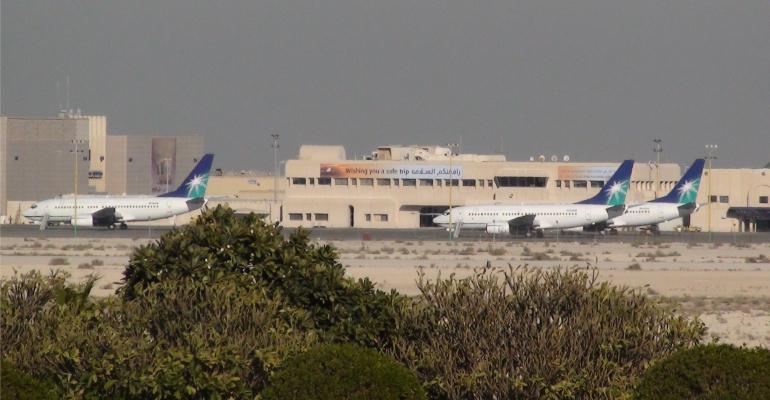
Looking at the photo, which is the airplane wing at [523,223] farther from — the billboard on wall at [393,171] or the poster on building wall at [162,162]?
the poster on building wall at [162,162]

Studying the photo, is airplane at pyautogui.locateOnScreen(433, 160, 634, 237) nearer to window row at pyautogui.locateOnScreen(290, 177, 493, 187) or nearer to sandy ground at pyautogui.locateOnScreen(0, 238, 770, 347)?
sandy ground at pyautogui.locateOnScreen(0, 238, 770, 347)

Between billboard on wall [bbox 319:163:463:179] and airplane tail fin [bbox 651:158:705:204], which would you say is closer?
airplane tail fin [bbox 651:158:705:204]

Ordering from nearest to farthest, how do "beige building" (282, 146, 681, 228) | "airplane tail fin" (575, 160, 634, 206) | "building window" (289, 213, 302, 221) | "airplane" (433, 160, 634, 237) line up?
1. "airplane" (433, 160, 634, 237)
2. "airplane tail fin" (575, 160, 634, 206)
3. "building window" (289, 213, 302, 221)
4. "beige building" (282, 146, 681, 228)

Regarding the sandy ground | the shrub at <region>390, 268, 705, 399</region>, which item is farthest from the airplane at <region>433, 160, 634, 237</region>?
the shrub at <region>390, 268, 705, 399</region>

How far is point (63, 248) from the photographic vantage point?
216ft

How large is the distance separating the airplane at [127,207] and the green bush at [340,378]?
79643 mm

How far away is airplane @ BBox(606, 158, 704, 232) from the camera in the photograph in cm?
9219

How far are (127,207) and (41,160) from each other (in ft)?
164

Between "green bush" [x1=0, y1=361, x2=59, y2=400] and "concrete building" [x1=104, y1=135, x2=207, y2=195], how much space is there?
150042 mm

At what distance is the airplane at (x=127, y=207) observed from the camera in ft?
302

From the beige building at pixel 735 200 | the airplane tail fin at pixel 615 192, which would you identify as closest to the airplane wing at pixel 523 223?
the airplane tail fin at pixel 615 192

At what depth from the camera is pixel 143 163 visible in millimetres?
162500

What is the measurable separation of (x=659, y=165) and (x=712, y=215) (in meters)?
9.12

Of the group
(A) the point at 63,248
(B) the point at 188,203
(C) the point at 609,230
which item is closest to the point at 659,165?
(C) the point at 609,230
